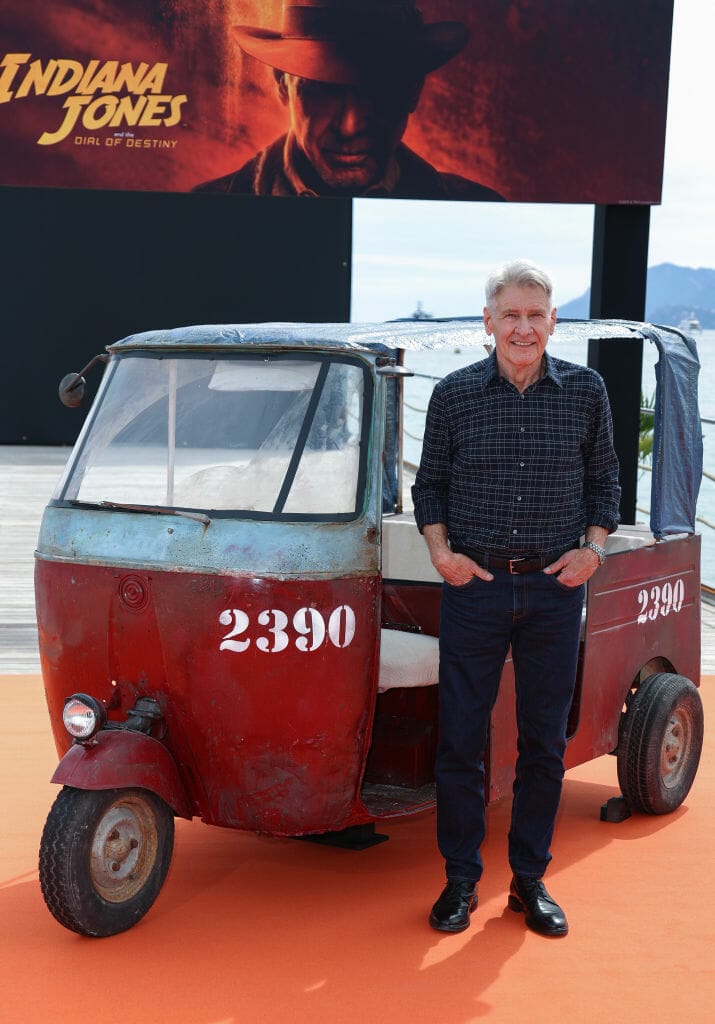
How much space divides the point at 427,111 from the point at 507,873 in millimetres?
7204

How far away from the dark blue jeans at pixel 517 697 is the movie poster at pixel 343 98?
697 centimetres

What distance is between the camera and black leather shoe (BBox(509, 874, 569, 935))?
4125 mm

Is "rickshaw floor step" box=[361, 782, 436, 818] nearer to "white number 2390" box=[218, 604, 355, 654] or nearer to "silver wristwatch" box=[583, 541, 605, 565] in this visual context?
"white number 2390" box=[218, 604, 355, 654]

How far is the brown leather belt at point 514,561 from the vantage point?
4.00 metres

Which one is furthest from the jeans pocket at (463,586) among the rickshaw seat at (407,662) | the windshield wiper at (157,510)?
the windshield wiper at (157,510)

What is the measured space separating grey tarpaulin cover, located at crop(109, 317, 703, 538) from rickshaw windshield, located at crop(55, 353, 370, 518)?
0.38 ft

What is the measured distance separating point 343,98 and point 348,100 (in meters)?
0.04

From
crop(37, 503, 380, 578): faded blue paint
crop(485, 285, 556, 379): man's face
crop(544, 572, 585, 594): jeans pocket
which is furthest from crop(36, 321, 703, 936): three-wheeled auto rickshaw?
crop(544, 572, 585, 594): jeans pocket

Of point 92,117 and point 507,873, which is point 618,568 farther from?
point 92,117

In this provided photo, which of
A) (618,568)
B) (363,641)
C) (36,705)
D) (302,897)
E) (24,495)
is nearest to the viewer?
(363,641)

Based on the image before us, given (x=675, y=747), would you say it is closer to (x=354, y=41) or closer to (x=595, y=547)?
(x=595, y=547)

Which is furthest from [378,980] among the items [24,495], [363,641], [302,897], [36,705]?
[24,495]

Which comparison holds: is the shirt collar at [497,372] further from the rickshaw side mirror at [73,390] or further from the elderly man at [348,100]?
the elderly man at [348,100]

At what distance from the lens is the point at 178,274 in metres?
22.6
